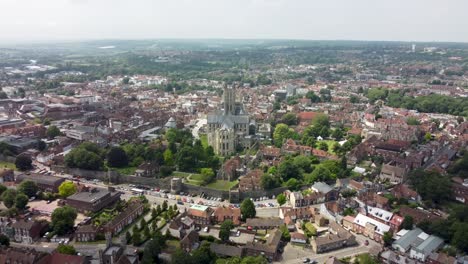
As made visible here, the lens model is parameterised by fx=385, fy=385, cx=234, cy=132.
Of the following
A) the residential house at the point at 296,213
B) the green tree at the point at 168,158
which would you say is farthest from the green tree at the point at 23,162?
the residential house at the point at 296,213

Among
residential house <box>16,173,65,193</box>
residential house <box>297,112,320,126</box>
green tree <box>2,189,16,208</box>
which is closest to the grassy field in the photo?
residential house <box>16,173,65,193</box>

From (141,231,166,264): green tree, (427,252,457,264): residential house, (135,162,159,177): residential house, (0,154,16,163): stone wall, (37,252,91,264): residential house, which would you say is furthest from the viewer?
(0,154,16,163): stone wall

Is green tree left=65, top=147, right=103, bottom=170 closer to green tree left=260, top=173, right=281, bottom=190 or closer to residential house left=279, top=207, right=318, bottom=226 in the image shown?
green tree left=260, top=173, right=281, bottom=190

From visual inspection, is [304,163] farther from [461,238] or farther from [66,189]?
[66,189]

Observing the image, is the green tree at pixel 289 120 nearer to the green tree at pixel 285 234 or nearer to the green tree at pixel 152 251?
the green tree at pixel 285 234

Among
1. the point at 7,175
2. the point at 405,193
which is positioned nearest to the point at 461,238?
the point at 405,193

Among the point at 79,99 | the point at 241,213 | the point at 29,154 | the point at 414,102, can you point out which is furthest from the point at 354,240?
the point at 79,99

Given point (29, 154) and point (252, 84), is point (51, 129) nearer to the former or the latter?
point (29, 154)
